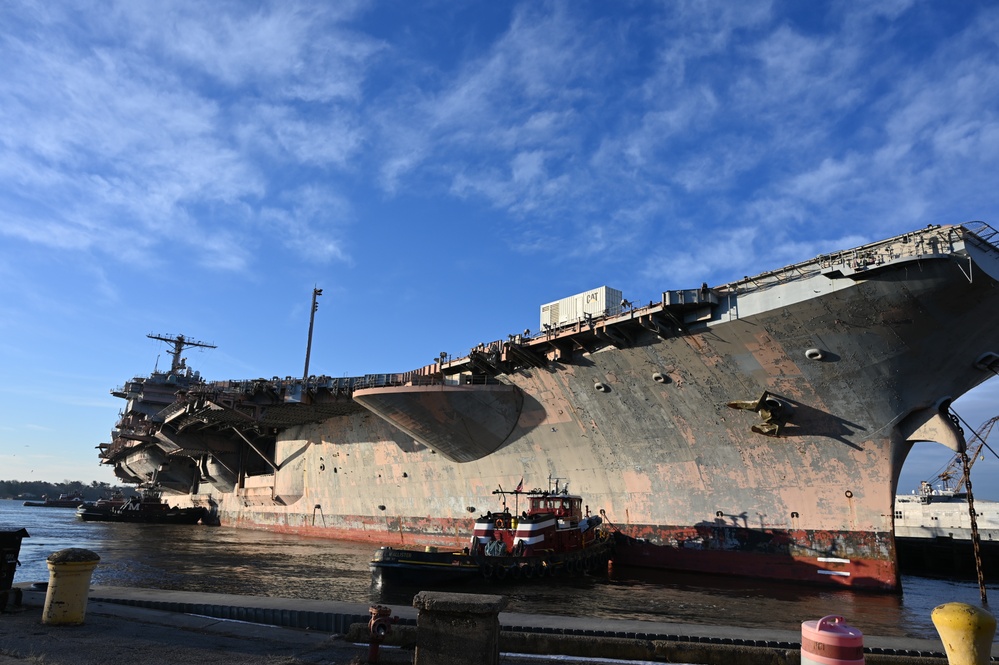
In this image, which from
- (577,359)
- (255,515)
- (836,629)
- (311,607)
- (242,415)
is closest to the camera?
(836,629)

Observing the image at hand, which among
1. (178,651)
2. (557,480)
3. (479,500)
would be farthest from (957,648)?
(479,500)

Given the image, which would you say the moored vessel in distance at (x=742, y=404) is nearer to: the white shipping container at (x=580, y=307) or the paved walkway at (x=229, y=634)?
the white shipping container at (x=580, y=307)

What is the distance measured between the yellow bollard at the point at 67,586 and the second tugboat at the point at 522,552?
8874mm

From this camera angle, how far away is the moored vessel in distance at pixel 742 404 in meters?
15.2

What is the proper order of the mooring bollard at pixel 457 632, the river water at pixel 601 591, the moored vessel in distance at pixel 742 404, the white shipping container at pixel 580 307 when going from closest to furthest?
the mooring bollard at pixel 457 632 → the river water at pixel 601 591 → the moored vessel in distance at pixel 742 404 → the white shipping container at pixel 580 307

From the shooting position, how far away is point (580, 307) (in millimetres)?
22422

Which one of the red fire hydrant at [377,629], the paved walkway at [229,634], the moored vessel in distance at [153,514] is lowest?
the moored vessel in distance at [153,514]

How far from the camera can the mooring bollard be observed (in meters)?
4.69

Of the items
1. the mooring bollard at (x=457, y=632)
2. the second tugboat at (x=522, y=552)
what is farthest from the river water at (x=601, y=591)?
the mooring bollard at (x=457, y=632)

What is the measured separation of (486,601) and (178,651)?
3697 mm

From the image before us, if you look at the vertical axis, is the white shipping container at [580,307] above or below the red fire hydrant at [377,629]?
A: above

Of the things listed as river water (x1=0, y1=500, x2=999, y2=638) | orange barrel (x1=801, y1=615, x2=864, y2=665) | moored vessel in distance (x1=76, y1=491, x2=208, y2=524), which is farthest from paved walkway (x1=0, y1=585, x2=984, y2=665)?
moored vessel in distance (x1=76, y1=491, x2=208, y2=524)

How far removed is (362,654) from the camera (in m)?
6.51

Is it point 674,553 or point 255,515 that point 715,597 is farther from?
point 255,515
